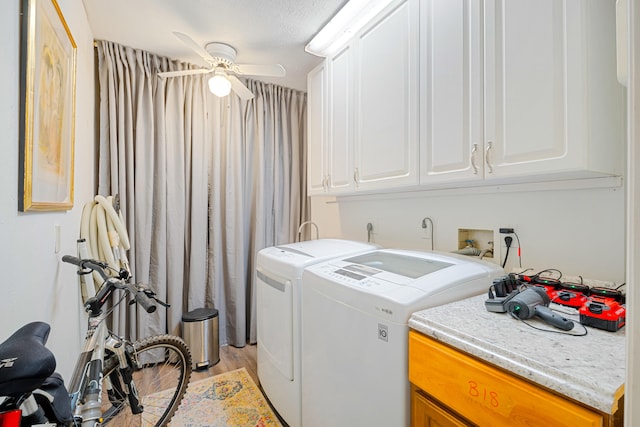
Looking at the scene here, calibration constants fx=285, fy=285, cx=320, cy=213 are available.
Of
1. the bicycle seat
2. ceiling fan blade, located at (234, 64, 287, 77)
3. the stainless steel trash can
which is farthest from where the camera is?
the stainless steel trash can

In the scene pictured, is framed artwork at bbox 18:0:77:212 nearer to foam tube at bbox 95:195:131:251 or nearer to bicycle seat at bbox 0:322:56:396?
foam tube at bbox 95:195:131:251

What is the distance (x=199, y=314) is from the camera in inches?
96.3

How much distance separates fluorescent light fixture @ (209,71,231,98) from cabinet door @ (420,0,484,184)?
4.56 ft

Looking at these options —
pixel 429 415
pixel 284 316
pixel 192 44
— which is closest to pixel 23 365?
pixel 429 415

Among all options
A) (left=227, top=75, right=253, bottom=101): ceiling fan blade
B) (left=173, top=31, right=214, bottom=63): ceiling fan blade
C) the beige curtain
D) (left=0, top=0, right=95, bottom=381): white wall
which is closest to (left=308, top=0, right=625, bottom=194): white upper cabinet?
(left=227, top=75, right=253, bottom=101): ceiling fan blade

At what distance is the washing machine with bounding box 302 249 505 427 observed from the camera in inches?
38.6

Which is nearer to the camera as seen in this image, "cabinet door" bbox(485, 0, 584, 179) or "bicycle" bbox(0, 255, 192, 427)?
"bicycle" bbox(0, 255, 192, 427)

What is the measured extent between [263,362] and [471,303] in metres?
1.43

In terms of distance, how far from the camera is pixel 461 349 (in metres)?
0.80

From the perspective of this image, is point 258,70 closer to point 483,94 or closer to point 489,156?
point 483,94

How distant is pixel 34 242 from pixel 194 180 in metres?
1.63

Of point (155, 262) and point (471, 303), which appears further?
point (155, 262)

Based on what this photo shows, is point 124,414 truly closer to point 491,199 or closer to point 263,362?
point 263,362

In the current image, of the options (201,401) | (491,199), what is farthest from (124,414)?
(491,199)
